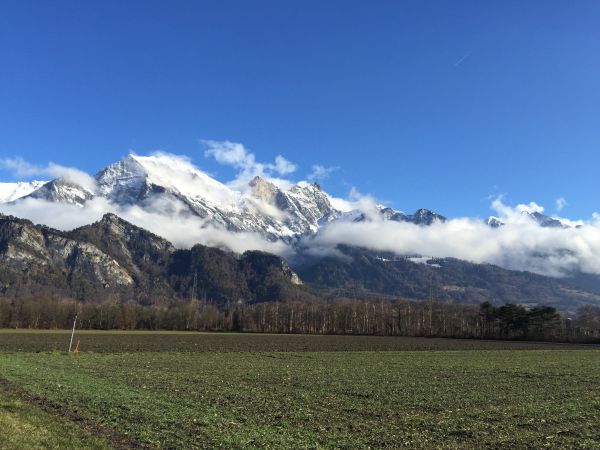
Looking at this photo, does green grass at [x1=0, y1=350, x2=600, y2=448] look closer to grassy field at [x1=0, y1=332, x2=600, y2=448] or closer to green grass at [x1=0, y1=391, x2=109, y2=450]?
grassy field at [x1=0, y1=332, x2=600, y2=448]

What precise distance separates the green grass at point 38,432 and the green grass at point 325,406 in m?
1.56

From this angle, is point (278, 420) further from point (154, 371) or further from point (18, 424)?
point (154, 371)

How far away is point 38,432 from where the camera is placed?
63.3 feet

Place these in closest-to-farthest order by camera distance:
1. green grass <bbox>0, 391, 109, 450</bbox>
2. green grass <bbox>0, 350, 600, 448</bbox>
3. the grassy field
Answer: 1. green grass <bbox>0, 391, 109, 450</bbox>
2. the grassy field
3. green grass <bbox>0, 350, 600, 448</bbox>

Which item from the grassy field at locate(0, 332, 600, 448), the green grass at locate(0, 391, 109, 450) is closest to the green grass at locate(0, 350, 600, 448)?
the grassy field at locate(0, 332, 600, 448)

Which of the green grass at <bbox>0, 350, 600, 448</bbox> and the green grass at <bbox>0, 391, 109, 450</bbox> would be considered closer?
the green grass at <bbox>0, 391, 109, 450</bbox>

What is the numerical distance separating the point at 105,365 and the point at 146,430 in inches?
1300

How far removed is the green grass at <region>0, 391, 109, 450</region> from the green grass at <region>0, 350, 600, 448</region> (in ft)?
5.12

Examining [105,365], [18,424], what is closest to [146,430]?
[18,424]

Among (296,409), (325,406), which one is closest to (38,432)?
(296,409)

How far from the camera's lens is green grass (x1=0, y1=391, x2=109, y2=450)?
17600mm

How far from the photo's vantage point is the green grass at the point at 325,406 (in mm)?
20125

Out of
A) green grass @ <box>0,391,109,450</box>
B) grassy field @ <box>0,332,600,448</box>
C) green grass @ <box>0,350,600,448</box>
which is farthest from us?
green grass @ <box>0,350,600,448</box>

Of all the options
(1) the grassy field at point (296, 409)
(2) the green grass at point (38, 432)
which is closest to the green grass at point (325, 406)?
(1) the grassy field at point (296, 409)
